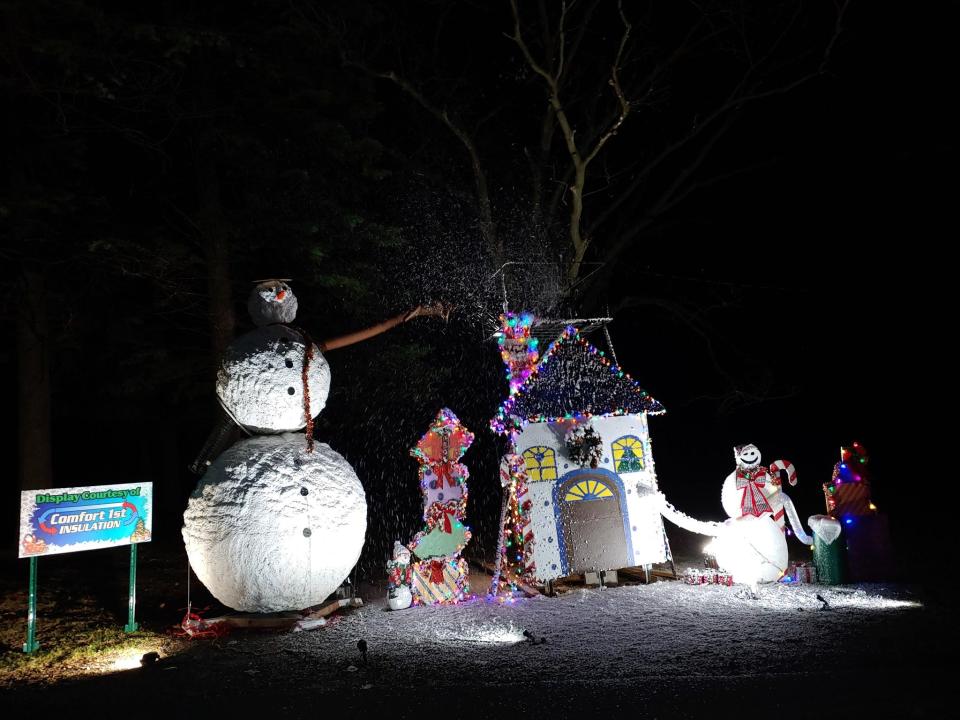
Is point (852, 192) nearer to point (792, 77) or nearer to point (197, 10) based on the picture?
point (792, 77)

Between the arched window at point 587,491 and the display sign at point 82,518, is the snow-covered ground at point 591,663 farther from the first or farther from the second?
Result: the display sign at point 82,518

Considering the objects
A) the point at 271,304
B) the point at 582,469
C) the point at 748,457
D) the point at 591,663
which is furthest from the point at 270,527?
the point at 748,457

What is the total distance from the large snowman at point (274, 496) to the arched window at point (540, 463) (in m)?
1.93

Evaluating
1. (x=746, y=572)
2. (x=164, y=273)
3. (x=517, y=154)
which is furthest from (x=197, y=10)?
(x=746, y=572)

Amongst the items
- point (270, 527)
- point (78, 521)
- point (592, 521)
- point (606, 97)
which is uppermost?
point (606, 97)

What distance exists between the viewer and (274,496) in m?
6.20

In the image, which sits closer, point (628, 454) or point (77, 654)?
point (77, 654)

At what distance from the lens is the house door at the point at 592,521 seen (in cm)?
770

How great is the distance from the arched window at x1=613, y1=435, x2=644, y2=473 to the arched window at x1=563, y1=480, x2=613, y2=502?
29cm

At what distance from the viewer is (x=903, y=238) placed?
49.8 ft

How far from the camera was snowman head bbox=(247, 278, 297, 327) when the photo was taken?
6.96 meters

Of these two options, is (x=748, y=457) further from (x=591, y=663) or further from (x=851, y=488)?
(x=591, y=663)

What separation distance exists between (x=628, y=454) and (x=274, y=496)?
12.8 feet

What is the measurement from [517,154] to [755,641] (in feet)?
32.6
